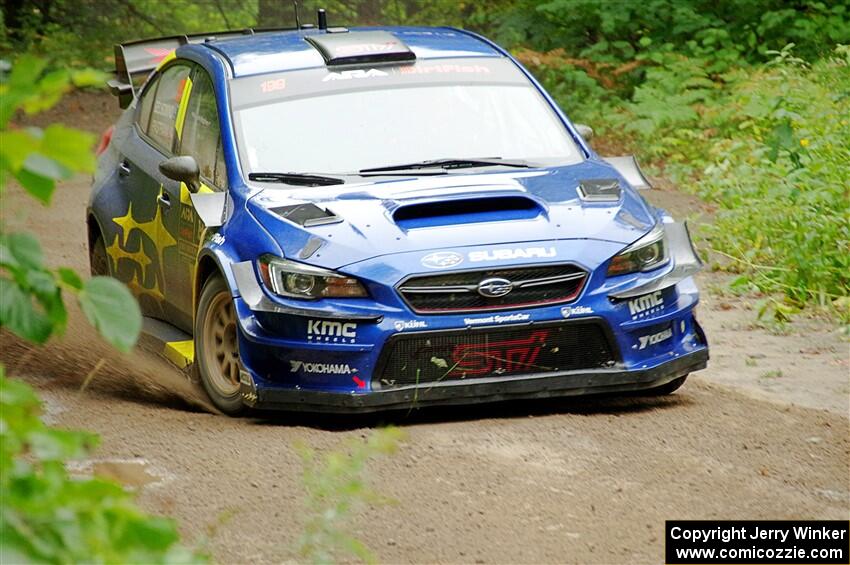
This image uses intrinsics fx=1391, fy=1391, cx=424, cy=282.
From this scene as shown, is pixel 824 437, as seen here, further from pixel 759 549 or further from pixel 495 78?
pixel 495 78

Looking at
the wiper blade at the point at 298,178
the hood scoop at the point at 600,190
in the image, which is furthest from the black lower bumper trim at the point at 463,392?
the wiper blade at the point at 298,178

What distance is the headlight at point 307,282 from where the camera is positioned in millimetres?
6012

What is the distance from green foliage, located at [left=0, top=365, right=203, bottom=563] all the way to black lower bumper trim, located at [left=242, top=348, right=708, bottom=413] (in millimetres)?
3815

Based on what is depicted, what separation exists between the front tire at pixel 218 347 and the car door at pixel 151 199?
80 centimetres

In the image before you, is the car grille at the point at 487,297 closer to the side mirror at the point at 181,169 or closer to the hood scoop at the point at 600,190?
the hood scoop at the point at 600,190

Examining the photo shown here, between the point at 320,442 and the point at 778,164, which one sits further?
the point at 778,164

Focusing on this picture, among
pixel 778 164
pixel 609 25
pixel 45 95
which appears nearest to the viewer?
pixel 45 95

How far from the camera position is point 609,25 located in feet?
55.2

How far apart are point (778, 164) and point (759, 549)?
7447 millimetres

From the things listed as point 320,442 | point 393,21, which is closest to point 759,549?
point 320,442

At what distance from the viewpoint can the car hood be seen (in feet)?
20.1

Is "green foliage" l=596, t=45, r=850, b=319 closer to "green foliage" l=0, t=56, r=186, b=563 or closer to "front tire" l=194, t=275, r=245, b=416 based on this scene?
"front tire" l=194, t=275, r=245, b=416

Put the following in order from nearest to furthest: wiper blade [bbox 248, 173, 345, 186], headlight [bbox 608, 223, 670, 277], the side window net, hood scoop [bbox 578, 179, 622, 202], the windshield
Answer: headlight [bbox 608, 223, 670, 277] < hood scoop [bbox 578, 179, 622, 202] < wiper blade [bbox 248, 173, 345, 186] < the windshield < the side window net

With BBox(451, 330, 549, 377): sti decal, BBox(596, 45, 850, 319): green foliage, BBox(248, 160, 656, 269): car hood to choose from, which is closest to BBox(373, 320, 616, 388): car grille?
BBox(451, 330, 549, 377): sti decal
